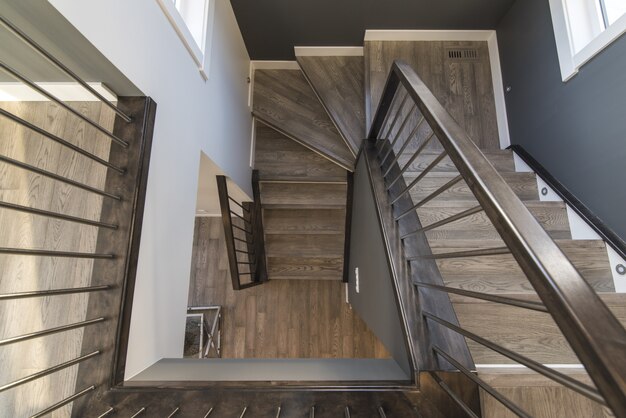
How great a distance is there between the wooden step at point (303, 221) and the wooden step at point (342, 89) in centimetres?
101

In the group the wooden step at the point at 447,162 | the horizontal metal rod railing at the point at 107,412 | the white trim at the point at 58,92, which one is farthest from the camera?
the wooden step at the point at 447,162

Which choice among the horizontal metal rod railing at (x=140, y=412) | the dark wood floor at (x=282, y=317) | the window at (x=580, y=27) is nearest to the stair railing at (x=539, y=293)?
the horizontal metal rod railing at (x=140, y=412)

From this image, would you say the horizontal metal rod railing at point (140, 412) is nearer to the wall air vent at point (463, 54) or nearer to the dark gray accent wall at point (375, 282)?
the dark gray accent wall at point (375, 282)

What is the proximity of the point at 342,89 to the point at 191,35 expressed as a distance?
6.07ft

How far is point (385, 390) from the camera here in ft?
3.41

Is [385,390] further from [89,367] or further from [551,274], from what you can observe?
[89,367]

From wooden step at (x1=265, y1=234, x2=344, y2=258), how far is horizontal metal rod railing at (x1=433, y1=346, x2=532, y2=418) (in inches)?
102

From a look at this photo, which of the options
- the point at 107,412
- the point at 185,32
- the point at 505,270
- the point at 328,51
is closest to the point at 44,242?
the point at 107,412

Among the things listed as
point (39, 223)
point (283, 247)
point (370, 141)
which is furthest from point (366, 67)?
point (39, 223)

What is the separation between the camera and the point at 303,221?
3613 mm

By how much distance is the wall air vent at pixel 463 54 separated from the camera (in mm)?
3258

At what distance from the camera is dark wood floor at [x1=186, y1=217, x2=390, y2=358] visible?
4.31 meters

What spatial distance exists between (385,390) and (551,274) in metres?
0.72

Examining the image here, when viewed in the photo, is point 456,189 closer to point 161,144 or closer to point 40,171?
point 161,144
